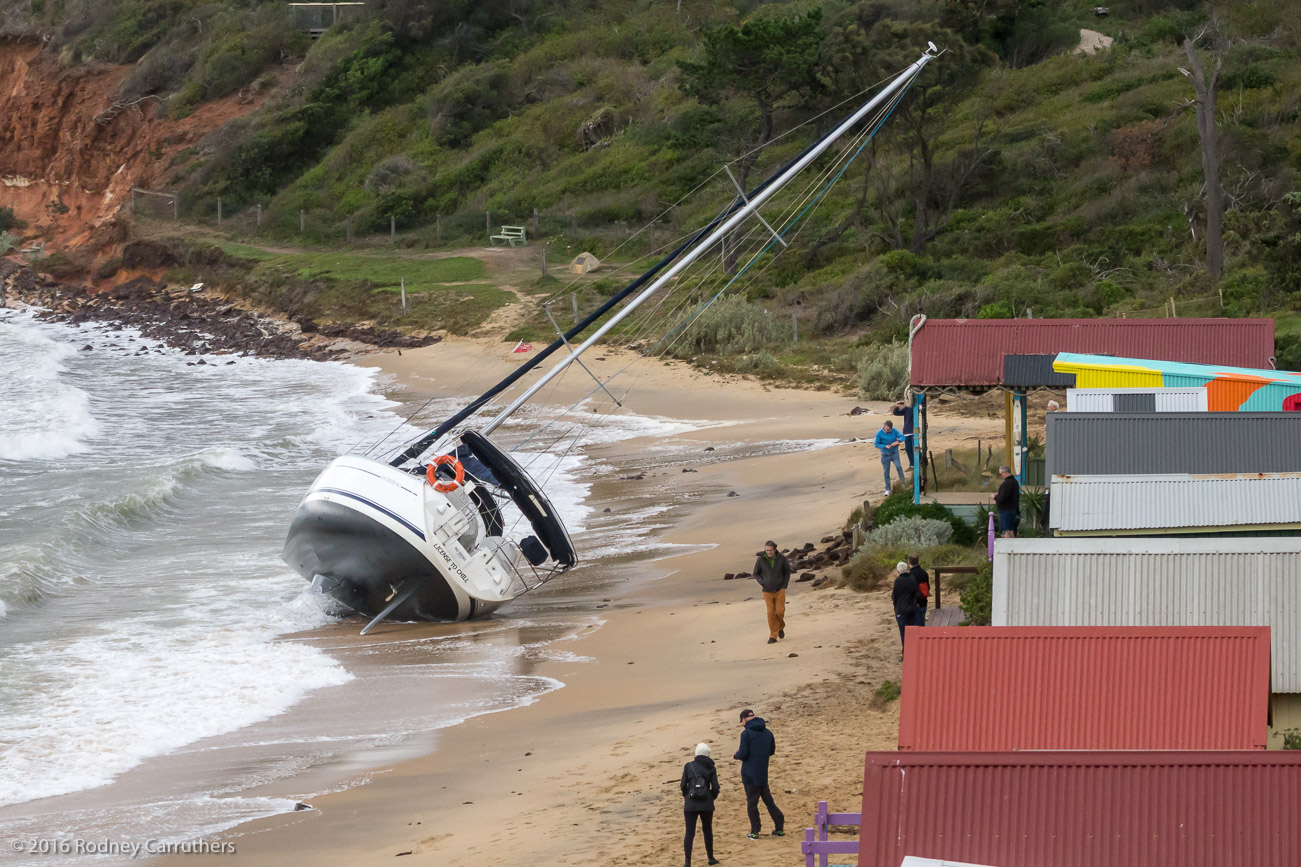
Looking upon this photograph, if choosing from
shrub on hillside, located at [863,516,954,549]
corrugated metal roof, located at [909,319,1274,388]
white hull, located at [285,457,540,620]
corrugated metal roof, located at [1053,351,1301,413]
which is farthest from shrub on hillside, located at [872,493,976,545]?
white hull, located at [285,457,540,620]

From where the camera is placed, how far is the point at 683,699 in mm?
14414

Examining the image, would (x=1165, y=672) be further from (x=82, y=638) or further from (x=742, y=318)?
(x=742, y=318)

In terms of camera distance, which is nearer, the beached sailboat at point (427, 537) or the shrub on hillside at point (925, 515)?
the shrub on hillside at point (925, 515)

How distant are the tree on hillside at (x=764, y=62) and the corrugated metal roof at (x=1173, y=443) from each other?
31829 millimetres

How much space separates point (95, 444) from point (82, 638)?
18264 millimetres

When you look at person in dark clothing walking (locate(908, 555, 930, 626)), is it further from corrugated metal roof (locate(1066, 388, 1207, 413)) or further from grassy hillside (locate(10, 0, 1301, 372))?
grassy hillside (locate(10, 0, 1301, 372))

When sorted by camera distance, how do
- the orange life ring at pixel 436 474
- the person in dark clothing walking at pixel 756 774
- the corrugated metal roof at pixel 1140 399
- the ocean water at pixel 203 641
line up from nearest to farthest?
the person in dark clothing walking at pixel 756 774 < the ocean water at pixel 203 641 < the corrugated metal roof at pixel 1140 399 < the orange life ring at pixel 436 474

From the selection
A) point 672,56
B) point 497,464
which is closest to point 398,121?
point 672,56

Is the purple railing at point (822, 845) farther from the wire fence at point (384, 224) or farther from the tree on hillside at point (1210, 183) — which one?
the wire fence at point (384, 224)

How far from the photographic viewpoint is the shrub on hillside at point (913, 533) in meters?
17.9

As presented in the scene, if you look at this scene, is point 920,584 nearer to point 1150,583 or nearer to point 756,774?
point 1150,583

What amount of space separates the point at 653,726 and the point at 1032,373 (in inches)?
325

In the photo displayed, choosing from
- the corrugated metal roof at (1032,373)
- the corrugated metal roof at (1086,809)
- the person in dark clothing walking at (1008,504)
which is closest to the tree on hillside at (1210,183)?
the corrugated metal roof at (1032,373)

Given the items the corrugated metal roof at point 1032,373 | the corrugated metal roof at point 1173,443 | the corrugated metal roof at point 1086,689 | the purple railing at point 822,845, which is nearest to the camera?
the purple railing at point 822,845
